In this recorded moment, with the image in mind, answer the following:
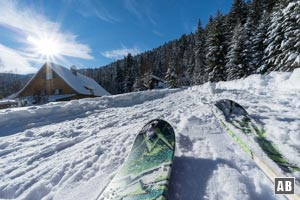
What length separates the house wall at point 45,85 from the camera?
2761 centimetres

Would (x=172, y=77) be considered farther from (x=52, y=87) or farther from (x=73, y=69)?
(x=52, y=87)

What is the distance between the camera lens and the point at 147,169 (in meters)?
2.61

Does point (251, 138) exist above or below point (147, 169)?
above

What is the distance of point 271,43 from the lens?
18.5 meters

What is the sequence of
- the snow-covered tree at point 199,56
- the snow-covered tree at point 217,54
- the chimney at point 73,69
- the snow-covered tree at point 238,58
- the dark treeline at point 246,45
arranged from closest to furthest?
1. the dark treeline at point 246,45
2. the snow-covered tree at point 238,58
3. the snow-covered tree at point 217,54
4. the chimney at point 73,69
5. the snow-covered tree at point 199,56

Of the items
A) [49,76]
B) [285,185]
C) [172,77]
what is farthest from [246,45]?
[49,76]

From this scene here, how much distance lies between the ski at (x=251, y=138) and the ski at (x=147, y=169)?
43.8 inches

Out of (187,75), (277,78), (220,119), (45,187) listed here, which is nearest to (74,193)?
(45,187)

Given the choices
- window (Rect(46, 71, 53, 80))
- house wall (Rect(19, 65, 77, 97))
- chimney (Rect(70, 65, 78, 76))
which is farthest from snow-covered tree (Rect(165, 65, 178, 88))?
window (Rect(46, 71, 53, 80))

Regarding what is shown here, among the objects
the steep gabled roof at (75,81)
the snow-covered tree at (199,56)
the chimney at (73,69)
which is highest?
the snow-covered tree at (199,56)

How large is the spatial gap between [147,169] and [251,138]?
1.81 m

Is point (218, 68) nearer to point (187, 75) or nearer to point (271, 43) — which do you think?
point (271, 43)

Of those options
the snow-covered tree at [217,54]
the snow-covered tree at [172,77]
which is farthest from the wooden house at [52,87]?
the snow-covered tree at [217,54]

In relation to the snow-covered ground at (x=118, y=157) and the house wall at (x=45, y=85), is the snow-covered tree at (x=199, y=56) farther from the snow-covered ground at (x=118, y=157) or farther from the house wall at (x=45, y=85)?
the snow-covered ground at (x=118, y=157)
